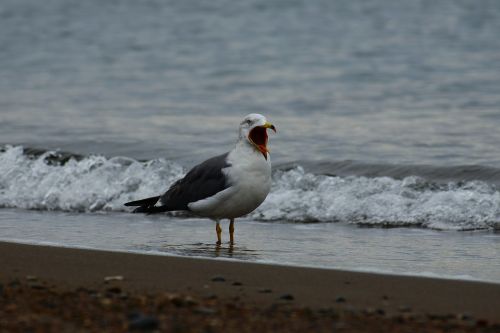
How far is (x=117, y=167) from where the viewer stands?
475 inches

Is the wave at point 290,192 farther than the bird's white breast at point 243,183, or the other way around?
the wave at point 290,192

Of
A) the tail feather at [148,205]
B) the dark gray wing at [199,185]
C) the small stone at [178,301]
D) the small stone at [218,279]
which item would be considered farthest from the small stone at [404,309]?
the tail feather at [148,205]

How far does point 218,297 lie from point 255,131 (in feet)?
8.86

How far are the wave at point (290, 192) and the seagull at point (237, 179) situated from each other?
1706 mm

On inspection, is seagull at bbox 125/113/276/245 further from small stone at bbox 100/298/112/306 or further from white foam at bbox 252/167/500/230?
small stone at bbox 100/298/112/306

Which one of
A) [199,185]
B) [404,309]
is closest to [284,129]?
[199,185]

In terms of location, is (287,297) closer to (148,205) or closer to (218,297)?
(218,297)

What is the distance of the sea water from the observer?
855 centimetres

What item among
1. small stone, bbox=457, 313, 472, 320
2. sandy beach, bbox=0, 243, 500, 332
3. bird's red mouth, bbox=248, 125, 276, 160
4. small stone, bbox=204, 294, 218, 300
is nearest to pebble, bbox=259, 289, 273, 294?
sandy beach, bbox=0, 243, 500, 332

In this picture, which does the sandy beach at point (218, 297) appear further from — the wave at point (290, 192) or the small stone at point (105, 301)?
the wave at point (290, 192)

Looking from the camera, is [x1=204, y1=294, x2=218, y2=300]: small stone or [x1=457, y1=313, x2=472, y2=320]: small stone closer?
[x1=457, y1=313, x2=472, y2=320]: small stone

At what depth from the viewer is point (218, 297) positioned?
546 cm

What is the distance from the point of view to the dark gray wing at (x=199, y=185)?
313 inches

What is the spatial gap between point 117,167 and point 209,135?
282cm
